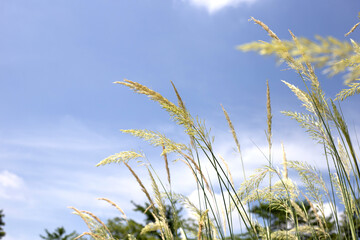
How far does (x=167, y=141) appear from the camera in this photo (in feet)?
6.91

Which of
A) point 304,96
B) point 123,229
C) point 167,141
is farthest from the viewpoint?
point 123,229

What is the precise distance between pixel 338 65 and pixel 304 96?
1.23 meters

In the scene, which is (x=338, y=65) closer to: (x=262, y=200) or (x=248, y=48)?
(x=248, y=48)

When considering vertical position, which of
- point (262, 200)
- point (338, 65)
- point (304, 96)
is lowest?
point (262, 200)

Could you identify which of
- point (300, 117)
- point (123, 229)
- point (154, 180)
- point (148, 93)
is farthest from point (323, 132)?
point (123, 229)

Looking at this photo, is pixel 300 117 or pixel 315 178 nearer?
pixel 300 117

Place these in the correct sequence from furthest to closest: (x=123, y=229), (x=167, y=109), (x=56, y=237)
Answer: (x=56, y=237)
(x=123, y=229)
(x=167, y=109)

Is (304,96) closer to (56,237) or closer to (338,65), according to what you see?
(338,65)

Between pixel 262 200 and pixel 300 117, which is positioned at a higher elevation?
pixel 300 117

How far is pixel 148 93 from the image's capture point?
197cm

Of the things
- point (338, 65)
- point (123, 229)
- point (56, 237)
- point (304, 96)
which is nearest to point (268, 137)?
point (304, 96)

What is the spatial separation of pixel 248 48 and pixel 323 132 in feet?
4.53

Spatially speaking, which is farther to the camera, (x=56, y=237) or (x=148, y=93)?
(x=56, y=237)

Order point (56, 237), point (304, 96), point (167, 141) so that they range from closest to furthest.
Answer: point (167, 141), point (304, 96), point (56, 237)
